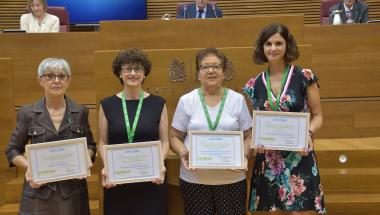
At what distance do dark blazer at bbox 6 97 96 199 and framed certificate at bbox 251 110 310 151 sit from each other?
2.75ft

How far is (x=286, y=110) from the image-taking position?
90.1 inches

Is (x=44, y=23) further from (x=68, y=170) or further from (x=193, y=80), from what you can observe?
(x=68, y=170)

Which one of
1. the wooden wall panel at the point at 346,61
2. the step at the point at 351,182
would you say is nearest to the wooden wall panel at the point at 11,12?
the wooden wall panel at the point at 346,61

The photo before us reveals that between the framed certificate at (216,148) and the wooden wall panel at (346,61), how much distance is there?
7.55ft

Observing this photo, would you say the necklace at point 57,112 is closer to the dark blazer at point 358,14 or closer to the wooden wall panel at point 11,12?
the dark blazer at point 358,14

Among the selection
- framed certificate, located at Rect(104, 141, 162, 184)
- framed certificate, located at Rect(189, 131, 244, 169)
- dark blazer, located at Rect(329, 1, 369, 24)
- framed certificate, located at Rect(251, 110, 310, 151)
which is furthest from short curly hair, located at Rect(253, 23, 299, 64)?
dark blazer, located at Rect(329, 1, 369, 24)

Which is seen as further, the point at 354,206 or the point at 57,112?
the point at 354,206

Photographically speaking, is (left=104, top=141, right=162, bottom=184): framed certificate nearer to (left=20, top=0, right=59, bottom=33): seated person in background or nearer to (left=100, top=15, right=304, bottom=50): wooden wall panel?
(left=100, top=15, right=304, bottom=50): wooden wall panel

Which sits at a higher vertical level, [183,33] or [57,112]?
[183,33]

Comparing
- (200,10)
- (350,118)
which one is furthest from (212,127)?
(200,10)

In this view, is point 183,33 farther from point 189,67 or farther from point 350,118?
point 350,118

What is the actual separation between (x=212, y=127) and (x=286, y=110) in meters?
0.36

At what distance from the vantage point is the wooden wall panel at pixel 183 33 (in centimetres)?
326

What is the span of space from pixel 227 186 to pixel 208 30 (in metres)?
1.33
